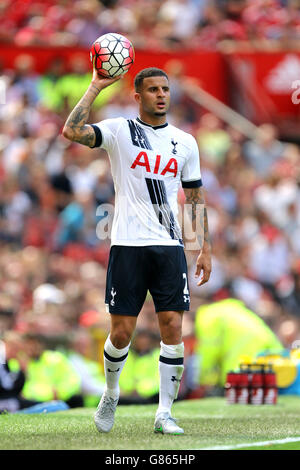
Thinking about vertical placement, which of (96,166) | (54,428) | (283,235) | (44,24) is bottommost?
(54,428)

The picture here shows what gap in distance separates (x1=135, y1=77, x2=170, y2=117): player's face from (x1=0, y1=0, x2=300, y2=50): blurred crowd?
10.2 meters

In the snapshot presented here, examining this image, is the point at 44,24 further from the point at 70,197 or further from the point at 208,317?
the point at 208,317

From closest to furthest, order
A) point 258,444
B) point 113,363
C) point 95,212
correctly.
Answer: point 258,444 < point 113,363 < point 95,212

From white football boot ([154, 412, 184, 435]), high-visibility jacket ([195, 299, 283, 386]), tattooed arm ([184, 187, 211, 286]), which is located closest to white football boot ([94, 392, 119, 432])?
white football boot ([154, 412, 184, 435])

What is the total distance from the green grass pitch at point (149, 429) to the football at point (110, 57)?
251 cm

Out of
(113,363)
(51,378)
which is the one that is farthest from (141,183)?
(51,378)

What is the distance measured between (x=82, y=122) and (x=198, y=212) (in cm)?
119

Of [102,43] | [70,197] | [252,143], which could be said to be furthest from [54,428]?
[252,143]

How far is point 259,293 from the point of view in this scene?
1561cm

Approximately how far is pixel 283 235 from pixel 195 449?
10985 millimetres

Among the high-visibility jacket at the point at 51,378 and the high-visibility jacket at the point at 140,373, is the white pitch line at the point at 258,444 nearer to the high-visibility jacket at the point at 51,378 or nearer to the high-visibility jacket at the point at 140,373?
the high-visibility jacket at the point at 51,378

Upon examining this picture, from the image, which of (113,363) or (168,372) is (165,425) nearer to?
(168,372)

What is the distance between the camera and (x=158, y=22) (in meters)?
18.9

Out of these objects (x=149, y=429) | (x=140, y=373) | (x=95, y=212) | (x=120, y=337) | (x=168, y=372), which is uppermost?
(x=95, y=212)
